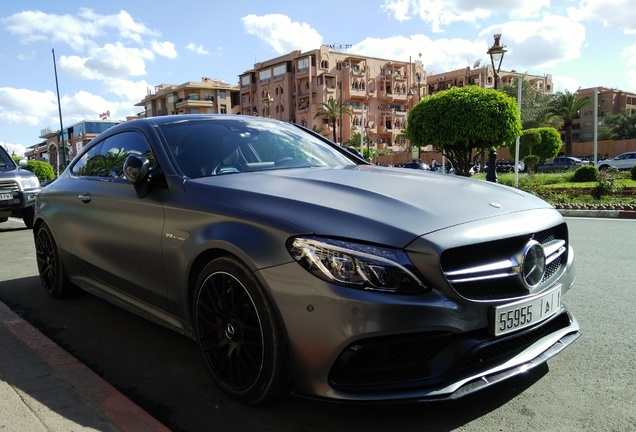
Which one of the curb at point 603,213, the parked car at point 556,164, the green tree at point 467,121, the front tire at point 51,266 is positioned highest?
the green tree at point 467,121

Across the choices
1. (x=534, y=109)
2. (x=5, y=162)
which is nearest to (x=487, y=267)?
(x=5, y=162)

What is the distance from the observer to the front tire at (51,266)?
4738mm

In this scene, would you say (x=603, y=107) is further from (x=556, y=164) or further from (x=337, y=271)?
(x=337, y=271)

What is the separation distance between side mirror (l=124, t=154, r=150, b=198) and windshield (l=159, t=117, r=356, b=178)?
212 millimetres

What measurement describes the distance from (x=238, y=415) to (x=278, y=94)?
8772 centimetres

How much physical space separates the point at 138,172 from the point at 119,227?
0.58 metres

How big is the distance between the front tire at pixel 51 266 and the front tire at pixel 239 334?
8.10ft

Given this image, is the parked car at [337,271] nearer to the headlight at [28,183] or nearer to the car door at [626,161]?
the headlight at [28,183]

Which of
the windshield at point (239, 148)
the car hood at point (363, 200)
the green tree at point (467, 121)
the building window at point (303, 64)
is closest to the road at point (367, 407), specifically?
the car hood at point (363, 200)

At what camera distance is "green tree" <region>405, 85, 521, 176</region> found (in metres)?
17.6

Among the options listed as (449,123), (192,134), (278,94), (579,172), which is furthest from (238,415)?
(278,94)

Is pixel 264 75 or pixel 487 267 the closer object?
pixel 487 267

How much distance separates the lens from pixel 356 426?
2.48 metres

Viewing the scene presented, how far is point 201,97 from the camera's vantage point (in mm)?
104312
